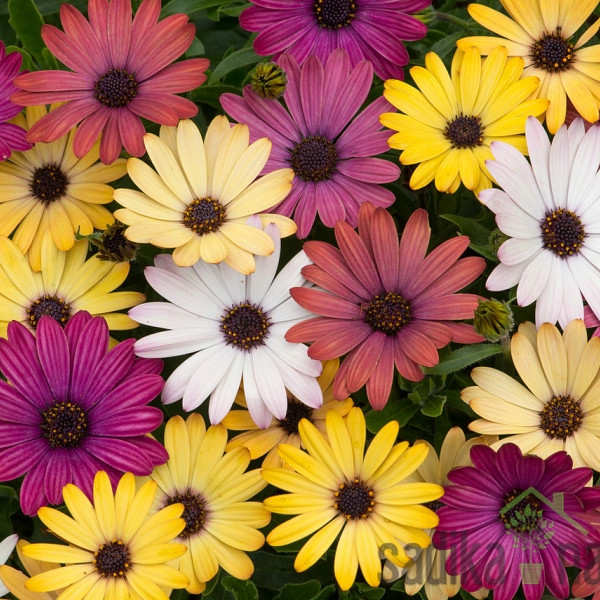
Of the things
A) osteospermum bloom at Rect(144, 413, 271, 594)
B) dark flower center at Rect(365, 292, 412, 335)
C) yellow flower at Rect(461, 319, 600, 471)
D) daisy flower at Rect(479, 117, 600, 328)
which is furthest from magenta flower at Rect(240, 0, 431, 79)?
osteospermum bloom at Rect(144, 413, 271, 594)

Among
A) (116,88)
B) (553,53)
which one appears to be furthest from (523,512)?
(116,88)

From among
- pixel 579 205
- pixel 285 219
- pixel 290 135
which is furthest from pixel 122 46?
pixel 579 205

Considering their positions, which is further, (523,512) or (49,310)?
(49,310)

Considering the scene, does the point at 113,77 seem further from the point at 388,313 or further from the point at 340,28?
the point at 388,313

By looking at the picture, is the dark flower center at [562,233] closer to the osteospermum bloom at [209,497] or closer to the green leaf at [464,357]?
the green leaf at [464,357]

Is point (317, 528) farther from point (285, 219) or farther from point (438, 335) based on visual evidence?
point (285, 219)

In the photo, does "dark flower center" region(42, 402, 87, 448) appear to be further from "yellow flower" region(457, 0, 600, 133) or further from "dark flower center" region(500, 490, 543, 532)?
"yellow flower" region(457, 0, 600, 133)

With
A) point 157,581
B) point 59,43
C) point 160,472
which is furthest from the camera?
point 59,43

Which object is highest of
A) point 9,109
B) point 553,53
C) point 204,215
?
point 553,53
